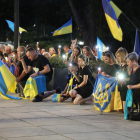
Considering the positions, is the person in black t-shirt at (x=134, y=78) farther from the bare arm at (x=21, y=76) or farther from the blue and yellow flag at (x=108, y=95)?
the bare arm at (x=21, y=76)

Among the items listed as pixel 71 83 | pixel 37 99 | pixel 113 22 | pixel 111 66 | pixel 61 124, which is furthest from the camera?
pixel 113 22

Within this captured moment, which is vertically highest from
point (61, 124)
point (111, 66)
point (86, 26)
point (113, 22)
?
point (86, 26)

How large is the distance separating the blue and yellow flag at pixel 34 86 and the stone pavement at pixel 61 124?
0.98m

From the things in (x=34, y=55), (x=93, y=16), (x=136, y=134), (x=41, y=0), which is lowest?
(x=136, y=134)

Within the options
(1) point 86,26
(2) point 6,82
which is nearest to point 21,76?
(2) point 6,82

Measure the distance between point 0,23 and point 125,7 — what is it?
78.6 feet

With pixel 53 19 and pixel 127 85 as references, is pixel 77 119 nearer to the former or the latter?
pixel 127 85

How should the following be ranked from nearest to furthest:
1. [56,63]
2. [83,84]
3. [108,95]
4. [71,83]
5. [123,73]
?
[123,73] < [108,95] < [83,84] < [71,83] < [56,63]

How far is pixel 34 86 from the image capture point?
35.2 ft

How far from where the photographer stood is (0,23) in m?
45.6

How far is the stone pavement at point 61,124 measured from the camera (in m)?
6.06

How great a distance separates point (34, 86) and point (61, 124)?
3.80m

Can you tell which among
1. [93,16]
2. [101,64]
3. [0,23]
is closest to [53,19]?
[0,23]

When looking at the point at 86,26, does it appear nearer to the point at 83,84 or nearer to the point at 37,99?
the point at 37,99
